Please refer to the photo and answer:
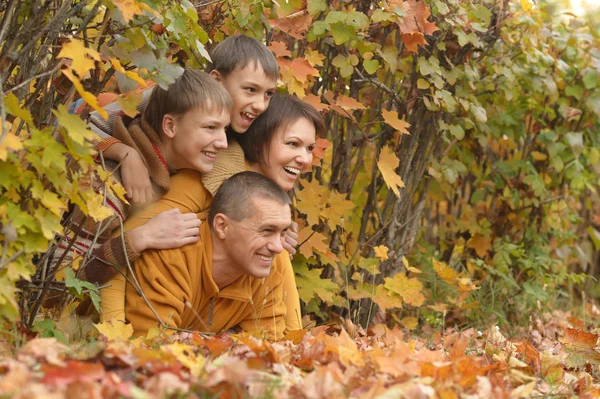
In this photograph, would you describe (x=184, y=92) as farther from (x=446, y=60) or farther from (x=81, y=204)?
(x=446, y=60)

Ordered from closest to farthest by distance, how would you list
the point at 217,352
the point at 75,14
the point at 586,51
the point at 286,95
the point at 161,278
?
the point at 217,352 → the point at 75,14 → the point at 161,278 → the point at 286,95 → the point at 586,51

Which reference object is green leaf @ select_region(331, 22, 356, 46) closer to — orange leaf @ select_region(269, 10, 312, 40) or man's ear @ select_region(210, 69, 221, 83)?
orange leaf @ select_region(269, 10, 312, 40)

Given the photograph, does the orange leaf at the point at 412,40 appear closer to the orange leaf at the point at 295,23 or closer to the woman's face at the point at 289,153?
the orange leaf at the point at 295,23

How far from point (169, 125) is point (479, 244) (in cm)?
289

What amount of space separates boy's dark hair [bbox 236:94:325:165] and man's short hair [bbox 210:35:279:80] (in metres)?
0.18

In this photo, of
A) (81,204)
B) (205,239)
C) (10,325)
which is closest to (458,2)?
(205,239)

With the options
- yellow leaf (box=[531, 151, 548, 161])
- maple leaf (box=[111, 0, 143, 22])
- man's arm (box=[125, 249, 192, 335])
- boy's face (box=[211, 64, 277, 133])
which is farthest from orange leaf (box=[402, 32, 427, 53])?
yellow leaf (box=[531, 151, 548, 161])

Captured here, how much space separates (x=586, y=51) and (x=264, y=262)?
3281mm

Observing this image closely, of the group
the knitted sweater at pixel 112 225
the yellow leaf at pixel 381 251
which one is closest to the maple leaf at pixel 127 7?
the knitted sweater at pixel 112 225

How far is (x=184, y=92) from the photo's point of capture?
349 centimetres

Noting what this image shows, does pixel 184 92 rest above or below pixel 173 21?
below

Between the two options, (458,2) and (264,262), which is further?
(458,2)

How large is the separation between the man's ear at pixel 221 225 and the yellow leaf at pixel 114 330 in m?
0.62

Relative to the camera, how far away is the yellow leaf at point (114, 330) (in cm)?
294
